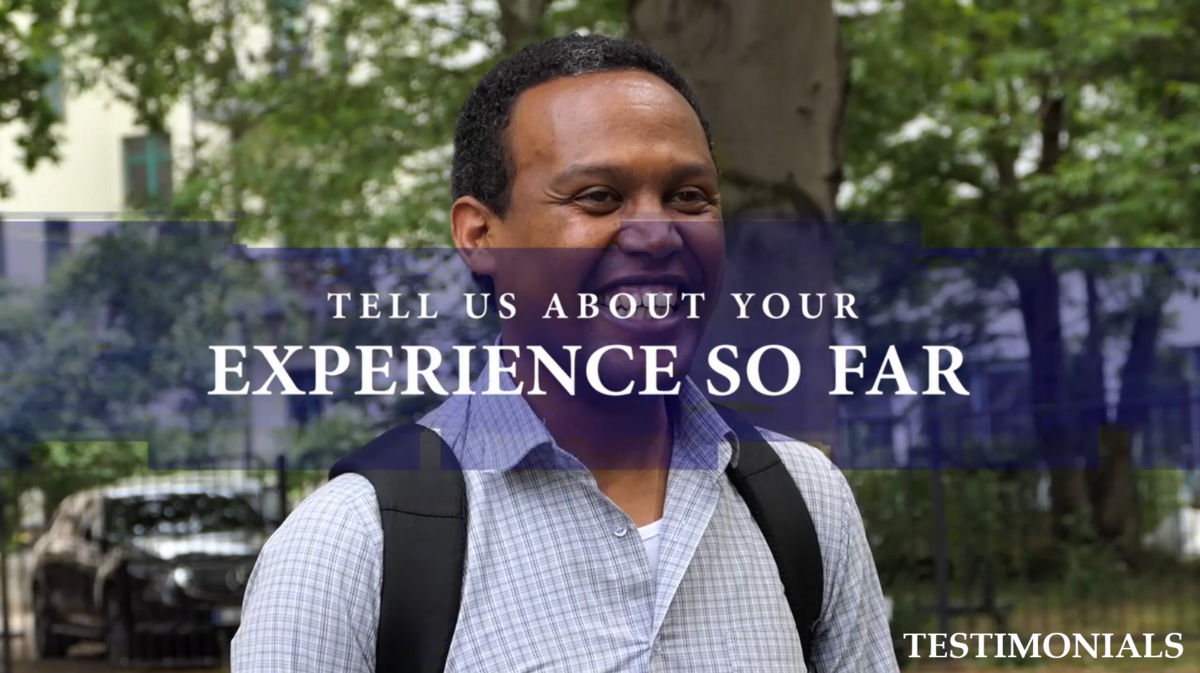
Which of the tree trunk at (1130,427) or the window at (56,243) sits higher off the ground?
the window at (56,243)

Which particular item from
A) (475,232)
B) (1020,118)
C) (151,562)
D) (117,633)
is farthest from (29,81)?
(475,232)

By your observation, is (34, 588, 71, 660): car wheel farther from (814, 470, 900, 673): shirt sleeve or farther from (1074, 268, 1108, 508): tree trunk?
(814, 470, 900, 673): shirt sleeve

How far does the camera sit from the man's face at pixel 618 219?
2029 millimetres

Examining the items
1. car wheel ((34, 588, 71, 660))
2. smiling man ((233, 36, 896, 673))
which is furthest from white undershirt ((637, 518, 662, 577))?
car wheel ((34, 588, 71, 660))

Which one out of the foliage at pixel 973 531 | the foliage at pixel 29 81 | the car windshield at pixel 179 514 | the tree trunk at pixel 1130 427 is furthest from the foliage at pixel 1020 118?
the foliage at pixel 29 81

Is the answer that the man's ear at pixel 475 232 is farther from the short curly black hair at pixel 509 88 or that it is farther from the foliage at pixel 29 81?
the foliage at pixel 29 81

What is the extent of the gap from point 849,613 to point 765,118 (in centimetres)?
302

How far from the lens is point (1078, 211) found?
42.6 ft

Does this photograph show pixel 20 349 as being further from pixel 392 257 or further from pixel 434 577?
pixel 434 577

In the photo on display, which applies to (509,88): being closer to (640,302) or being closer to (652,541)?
(640,302)

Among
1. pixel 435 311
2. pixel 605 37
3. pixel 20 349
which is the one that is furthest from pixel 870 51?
pixel 605 37

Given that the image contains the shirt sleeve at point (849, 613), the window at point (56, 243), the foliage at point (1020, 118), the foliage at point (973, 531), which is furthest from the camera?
the foliage at point (1020, 118)

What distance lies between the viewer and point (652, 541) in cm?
203

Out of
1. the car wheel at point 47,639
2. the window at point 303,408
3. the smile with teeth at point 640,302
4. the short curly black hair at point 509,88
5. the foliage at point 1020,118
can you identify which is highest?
the foliage at point 1020,118
